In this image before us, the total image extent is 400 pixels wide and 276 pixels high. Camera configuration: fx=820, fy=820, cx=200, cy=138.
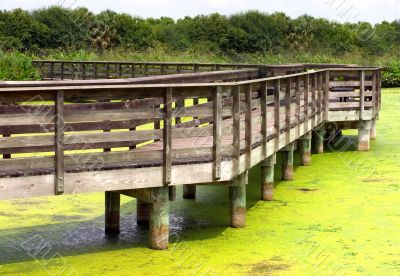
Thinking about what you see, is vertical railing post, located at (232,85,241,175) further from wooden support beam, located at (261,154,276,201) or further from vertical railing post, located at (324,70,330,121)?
vertical railing post, located at (324,70,330,121)

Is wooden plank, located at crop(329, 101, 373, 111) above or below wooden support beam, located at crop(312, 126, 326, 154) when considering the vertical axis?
above

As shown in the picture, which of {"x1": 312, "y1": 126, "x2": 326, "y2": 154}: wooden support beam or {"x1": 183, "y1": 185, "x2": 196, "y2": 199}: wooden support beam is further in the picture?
{"x1": 312, "y1": 126, "x2": 326, "y2": 154}: wooden support beam

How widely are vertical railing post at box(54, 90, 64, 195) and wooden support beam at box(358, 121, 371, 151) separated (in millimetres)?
10185

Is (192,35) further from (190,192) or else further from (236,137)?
(236,137)

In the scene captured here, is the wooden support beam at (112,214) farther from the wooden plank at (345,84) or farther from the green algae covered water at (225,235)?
the wooden plank at (345,84)

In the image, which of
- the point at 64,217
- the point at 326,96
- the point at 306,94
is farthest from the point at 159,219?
the point at 326,96

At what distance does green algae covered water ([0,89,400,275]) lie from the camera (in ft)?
25.4

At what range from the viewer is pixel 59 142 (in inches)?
295

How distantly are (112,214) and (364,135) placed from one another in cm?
889

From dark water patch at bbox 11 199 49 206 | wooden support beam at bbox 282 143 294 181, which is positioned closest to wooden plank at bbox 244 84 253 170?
dark water patch at bbox 11 199 49 206

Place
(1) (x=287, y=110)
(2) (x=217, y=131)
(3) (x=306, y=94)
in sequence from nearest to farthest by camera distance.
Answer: (2) (x=217, y=131) → (1) (x=287, y=110) → (3) (x=306, y=94)

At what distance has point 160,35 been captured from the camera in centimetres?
5775

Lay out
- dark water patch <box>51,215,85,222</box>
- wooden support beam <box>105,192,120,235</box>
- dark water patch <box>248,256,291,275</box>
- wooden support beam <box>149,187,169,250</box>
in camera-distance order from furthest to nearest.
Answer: dark water patch <box>51,215,85,222</box> < wooden support beam <box>105,192,120,235</box> < wooden support beam <box>149,187,169,250</box> < dark water patch <box>248,256,291,275</box>

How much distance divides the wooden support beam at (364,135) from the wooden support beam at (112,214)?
340 inches
